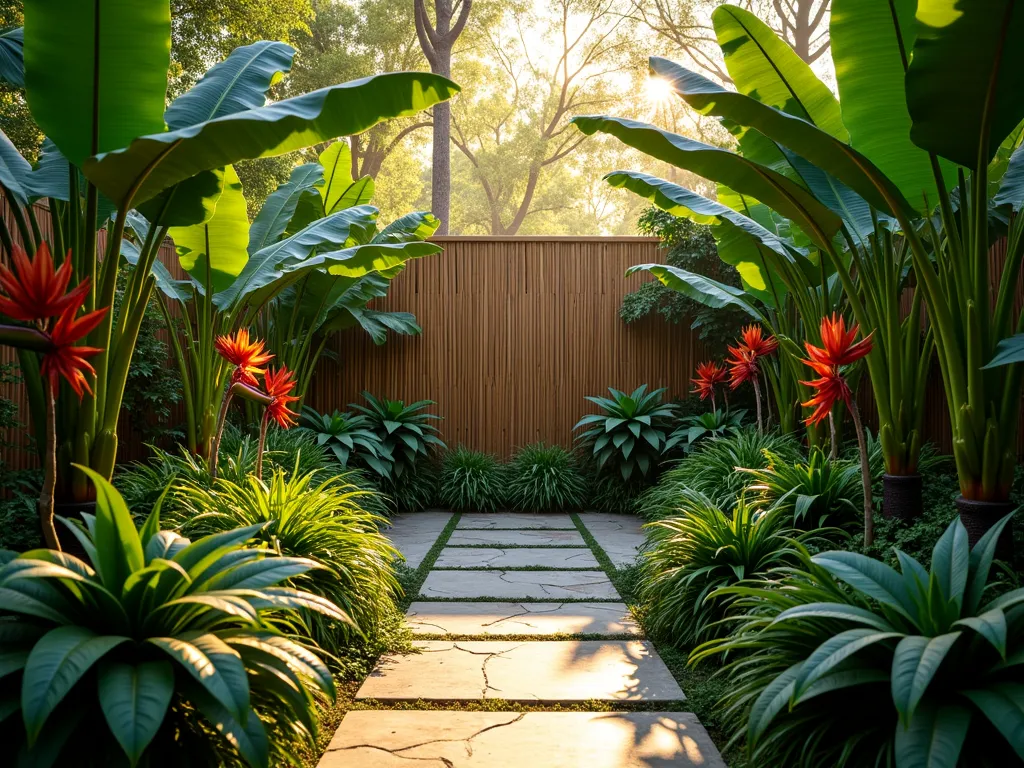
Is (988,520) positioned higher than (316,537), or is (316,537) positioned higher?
(988,520)

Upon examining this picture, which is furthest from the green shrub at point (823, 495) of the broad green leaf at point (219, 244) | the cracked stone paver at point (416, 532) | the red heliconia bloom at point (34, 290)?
the broad green leaf at point (219, 244)

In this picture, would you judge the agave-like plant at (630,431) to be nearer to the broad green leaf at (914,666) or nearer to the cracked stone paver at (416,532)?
the cracked stone paver at (416,532)

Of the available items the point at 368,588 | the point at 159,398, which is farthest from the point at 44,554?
the point at 159,398

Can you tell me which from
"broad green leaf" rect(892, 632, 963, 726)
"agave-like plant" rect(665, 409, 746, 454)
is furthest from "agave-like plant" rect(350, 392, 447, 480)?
"broad green leaf" rect(892, 632, 963, 726)

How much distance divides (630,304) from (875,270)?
4.11 meters

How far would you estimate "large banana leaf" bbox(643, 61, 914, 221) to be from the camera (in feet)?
10.5

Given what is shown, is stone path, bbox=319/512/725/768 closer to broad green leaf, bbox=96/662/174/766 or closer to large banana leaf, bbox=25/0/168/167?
broad green leaf, bbox=96/662/174/766

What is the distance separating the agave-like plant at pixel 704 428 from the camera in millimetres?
7137

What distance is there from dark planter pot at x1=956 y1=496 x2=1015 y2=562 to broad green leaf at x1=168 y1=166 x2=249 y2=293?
4284 millimetres

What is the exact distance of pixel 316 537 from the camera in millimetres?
3645

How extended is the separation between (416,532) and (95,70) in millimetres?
→ 4173

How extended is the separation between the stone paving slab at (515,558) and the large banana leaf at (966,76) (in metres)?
3.25

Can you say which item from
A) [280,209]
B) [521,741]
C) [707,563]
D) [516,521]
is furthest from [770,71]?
[516,521]

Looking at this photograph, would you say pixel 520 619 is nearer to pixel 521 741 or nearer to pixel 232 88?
pixel 521 741
